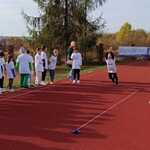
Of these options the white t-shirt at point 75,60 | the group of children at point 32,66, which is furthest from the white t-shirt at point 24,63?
the white t-shirt at point 75,60

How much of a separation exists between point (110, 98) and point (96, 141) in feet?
26.8

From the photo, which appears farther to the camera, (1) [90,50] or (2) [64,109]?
(1) [90,50]

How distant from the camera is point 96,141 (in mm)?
12023

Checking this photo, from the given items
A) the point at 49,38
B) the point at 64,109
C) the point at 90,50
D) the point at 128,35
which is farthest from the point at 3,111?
the point at 128,35

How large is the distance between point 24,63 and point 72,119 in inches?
363

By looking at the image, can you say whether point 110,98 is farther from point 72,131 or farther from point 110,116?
point 72,131

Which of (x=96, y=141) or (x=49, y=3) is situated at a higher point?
(x=49, y=3)

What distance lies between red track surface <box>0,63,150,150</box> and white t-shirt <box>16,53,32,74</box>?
1.54 m

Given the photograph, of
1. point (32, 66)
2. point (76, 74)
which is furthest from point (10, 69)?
point (76, 74)

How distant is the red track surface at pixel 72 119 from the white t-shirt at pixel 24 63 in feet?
5.05

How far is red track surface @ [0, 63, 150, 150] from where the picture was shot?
38.7 ft

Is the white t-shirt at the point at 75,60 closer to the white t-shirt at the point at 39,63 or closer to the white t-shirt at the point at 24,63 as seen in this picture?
the white t-shirt at the point at 39,63

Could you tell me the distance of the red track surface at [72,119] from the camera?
38.7 ft

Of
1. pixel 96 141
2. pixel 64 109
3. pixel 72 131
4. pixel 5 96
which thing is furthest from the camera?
pixel 5 96
